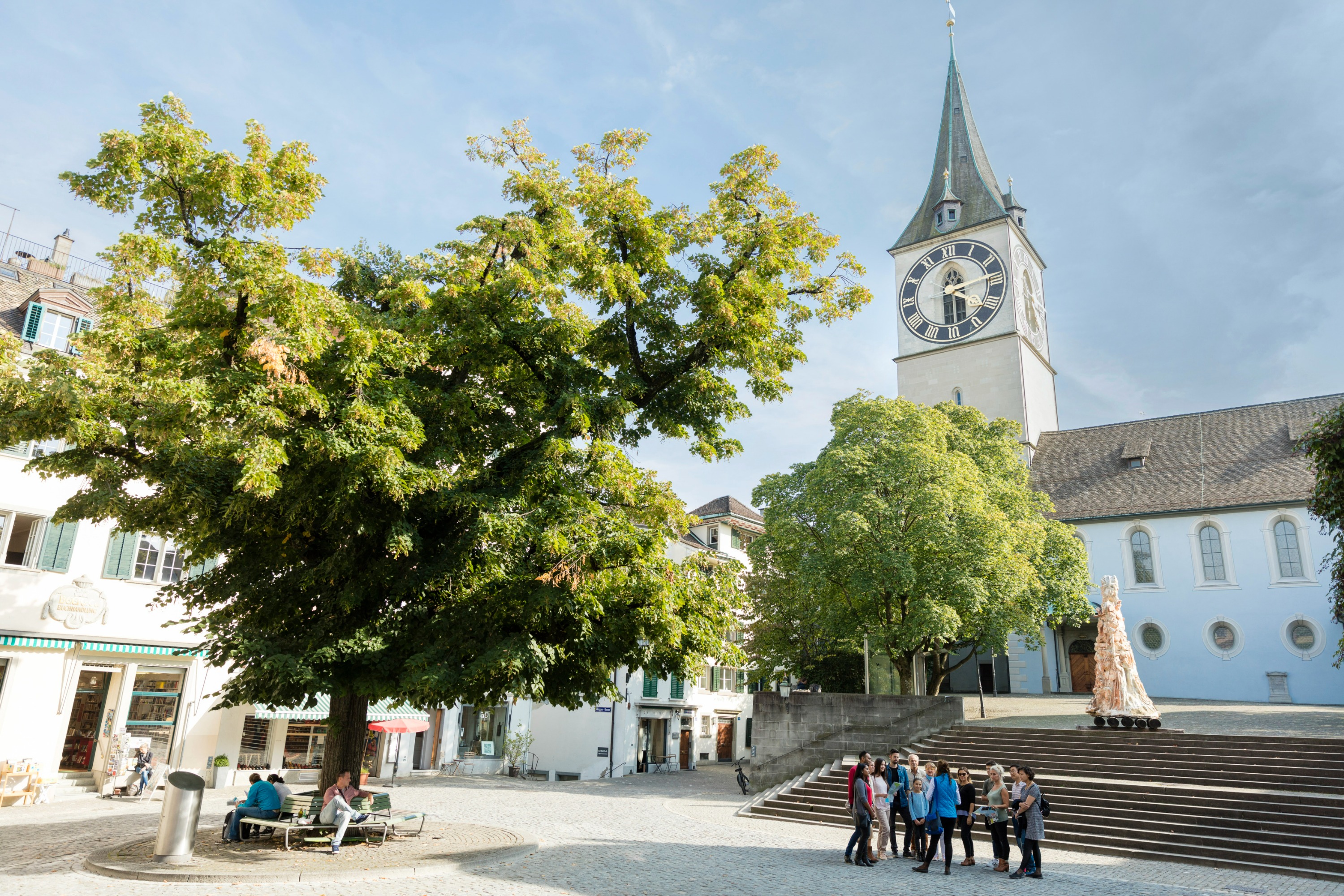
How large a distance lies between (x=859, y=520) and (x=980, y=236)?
32158 mm

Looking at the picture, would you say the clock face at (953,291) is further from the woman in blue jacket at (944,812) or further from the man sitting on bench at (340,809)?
the man sitting on bench at (340,809)

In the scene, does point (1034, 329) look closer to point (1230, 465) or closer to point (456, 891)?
point (1230, 465)

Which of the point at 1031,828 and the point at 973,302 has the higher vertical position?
the point at 973,302

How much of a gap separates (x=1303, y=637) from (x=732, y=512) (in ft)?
86.9

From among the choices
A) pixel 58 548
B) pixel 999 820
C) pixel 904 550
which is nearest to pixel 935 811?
pixel 999 820

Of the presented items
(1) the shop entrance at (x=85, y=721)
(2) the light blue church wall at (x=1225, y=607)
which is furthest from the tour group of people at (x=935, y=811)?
(2) the light blue church wall at (x=1225, y=607)

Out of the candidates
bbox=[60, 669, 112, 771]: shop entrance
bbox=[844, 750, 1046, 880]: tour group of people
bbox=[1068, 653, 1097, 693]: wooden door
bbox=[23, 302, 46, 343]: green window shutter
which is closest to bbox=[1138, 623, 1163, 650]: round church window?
bbox=[1068, 653, 1097, 693]: wooden door

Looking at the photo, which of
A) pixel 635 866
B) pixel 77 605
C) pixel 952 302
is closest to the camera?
pixel 635 866

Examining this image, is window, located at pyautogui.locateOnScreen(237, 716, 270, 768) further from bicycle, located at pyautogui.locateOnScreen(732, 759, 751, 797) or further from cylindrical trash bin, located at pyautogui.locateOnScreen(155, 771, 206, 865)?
cylindrical trash bin, located at pyautogui.locateOnScreen(155, 771, 206, 865)

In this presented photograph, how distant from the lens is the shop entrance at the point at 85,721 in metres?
20.9

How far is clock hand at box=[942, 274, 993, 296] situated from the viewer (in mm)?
50497

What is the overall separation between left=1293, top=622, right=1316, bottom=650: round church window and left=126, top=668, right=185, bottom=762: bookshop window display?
40212 millimetres

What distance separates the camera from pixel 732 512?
160ft

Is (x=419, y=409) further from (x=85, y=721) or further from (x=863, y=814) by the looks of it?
(x=85, y=721)
